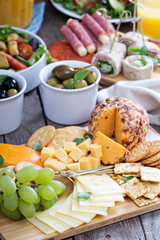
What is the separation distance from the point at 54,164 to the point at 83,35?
1.28m

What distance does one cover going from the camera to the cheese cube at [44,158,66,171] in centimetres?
153

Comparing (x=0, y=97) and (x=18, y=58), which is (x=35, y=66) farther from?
(x=0, y=97)

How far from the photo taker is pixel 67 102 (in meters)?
1.87

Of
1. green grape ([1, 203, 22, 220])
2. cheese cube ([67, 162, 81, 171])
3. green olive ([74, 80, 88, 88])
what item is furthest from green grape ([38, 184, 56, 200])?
green olive ([74, 80, 88, 88])

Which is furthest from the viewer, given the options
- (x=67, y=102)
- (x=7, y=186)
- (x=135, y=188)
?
(x=67, y=102)


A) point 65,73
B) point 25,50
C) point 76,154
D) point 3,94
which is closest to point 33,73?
point 25,50

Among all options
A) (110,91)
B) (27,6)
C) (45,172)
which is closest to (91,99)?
(110,91)

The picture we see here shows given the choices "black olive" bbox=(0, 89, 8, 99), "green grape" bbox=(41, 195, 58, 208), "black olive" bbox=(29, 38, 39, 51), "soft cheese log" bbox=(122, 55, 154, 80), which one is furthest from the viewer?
"black olive" bbox=(29, 38, 39, 51)

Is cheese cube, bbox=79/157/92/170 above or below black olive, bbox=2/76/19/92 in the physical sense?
below

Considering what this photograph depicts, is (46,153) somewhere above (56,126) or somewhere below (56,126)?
above

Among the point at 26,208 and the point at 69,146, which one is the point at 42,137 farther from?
the point at 26,208

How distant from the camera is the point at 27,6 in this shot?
8.41 feet

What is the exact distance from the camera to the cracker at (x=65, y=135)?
1.71 meters

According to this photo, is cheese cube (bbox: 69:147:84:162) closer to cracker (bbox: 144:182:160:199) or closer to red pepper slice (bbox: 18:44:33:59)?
cracker (bbox: 144:182:160:199)
